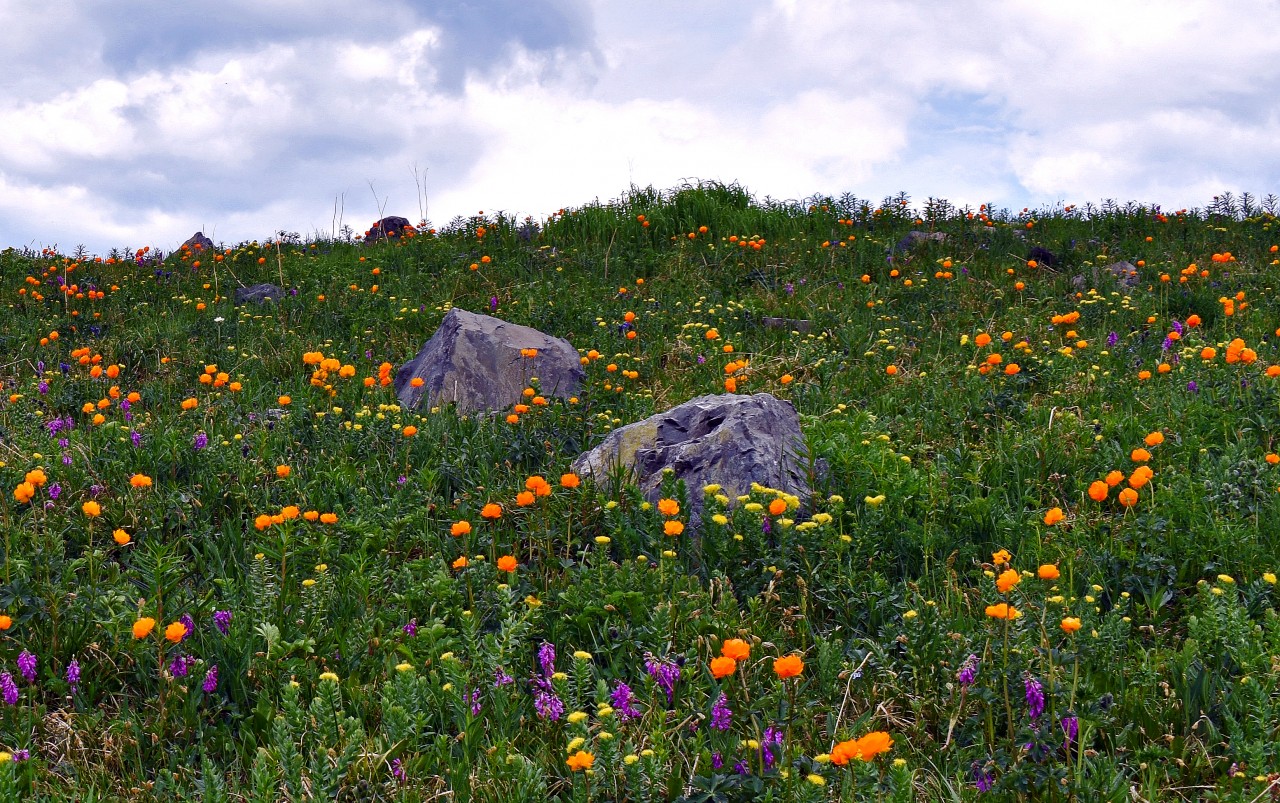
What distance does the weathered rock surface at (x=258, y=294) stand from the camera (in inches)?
424

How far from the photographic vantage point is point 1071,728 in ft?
9.16

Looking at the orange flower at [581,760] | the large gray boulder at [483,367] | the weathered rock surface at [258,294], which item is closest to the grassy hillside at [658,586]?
the orange flower at [581,760]

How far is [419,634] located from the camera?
341 centimetres

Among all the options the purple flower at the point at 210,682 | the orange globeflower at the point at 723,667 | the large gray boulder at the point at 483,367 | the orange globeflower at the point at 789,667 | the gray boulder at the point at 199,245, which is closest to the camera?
the orange globeflower at the point at 789,667

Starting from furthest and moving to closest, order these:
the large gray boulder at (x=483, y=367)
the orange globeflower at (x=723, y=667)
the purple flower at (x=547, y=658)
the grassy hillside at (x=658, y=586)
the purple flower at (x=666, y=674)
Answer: the large gray boulder at (x=483, y=367) → the purple flower at (x=547, y=658) → the purple flower at (x=666, y=674) → the grassy hillside at (x=658, y=586) → the orange globeflower at (x=723, y=667)

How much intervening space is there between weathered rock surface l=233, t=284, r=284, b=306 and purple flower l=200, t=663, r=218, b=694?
8008 mm

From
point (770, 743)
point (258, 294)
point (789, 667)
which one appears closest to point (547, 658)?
point (770, 743)

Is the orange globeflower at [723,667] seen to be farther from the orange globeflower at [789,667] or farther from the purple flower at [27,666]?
the purple flower at [27,666]

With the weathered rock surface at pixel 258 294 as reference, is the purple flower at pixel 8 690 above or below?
below

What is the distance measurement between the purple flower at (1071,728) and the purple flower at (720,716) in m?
0.96

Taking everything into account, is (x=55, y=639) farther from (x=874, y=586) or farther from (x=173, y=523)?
(x=874, y=586)

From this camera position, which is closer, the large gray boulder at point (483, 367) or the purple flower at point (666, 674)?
the purple flower at point (666, 674)

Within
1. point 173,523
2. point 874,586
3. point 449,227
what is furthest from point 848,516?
point 449,227

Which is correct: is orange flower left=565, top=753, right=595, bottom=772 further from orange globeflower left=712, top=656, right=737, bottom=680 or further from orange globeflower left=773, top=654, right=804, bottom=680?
orange globeflower left=773, top=654, right=804, bottom=680
